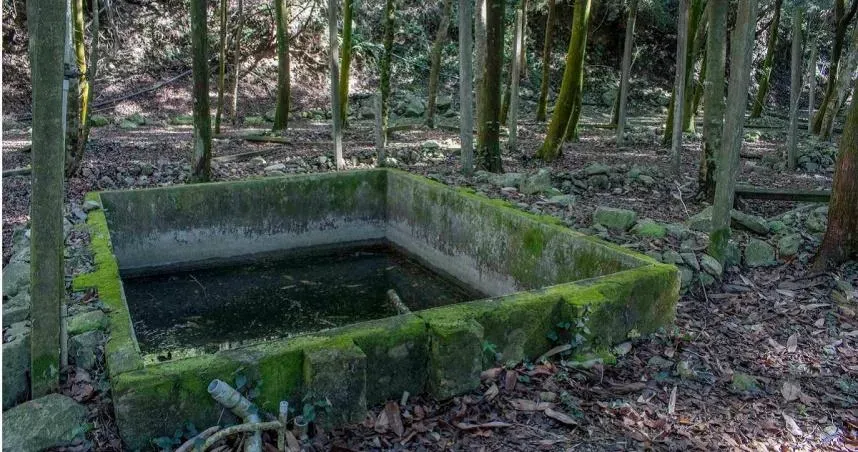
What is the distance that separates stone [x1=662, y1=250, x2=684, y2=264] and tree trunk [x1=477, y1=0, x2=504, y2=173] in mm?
4514

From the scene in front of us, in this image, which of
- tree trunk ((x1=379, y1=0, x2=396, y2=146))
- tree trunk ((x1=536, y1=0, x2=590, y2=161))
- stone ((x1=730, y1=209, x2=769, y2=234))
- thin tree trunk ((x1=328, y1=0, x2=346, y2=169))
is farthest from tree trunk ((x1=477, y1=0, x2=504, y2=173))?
stone ((x1=730, y1=209, x2=769, y2=234))

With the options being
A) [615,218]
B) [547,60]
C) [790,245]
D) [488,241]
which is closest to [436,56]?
[547,60]

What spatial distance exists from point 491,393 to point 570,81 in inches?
331

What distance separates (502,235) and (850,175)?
3231 mm

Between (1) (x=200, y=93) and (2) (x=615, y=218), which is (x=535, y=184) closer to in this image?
(2) (x=615, y=218)

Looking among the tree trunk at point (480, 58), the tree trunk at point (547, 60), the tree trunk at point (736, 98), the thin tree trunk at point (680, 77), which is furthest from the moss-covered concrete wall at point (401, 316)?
the tree trunk at point (547, 60)

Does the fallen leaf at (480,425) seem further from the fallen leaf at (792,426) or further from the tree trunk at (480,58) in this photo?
the tree trunk at (480,58)

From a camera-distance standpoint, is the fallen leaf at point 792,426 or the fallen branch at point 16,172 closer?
the fallen leaf at point 792,426

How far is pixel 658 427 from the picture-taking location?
353 cm

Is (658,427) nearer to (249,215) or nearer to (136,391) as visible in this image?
(136,391)

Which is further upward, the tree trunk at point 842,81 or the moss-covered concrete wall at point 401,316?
the tree trunk at point 842,81

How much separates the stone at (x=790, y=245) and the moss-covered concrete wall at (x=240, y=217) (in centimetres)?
534

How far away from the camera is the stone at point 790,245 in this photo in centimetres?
606

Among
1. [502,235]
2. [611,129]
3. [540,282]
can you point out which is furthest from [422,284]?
[611,129]
